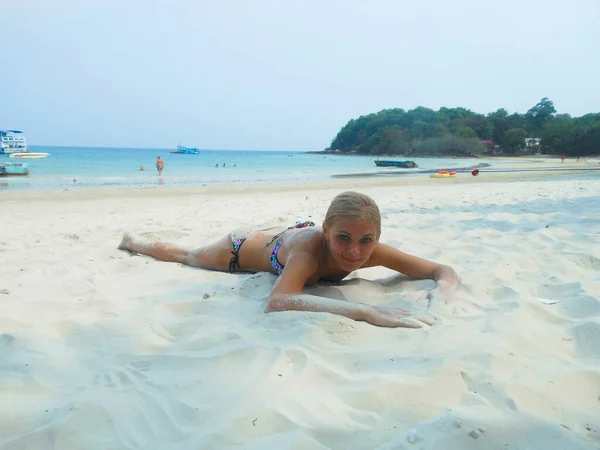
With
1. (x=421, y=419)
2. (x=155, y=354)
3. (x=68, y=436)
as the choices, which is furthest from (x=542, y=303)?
(x=68, y=436)

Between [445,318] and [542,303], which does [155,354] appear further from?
[542,303]

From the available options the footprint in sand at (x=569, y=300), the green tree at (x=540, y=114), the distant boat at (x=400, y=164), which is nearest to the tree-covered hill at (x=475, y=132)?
the green tree at (x=540, y=114)

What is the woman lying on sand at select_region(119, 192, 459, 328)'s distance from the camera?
256cm

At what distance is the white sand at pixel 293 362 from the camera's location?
1522mm

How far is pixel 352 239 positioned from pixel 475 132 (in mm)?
94146

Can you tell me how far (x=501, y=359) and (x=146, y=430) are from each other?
1.52 meters

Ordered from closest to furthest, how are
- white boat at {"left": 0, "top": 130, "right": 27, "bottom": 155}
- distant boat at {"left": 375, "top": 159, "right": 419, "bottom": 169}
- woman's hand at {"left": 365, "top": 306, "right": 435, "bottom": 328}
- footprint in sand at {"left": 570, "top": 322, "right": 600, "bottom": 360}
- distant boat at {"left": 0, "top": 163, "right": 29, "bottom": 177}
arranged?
footprint in sand at {"left": 570, "top": 322, "right": 600, "bottom": 360}
woman's hand at {"left": 365, "top": 306, "right": 435, "bottom": 328}
distant boat at {"left": 0, "top": 163, "right": 29, "bottom": 177}
distant boat at {"left": 375, "top": 159, "right": 419, "bottom": 169}
white boat at {"left": 0, "top": 130, "right": 27, "bottom": 155}

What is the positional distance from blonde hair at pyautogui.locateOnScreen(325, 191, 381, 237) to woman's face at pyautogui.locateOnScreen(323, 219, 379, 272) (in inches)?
1.0

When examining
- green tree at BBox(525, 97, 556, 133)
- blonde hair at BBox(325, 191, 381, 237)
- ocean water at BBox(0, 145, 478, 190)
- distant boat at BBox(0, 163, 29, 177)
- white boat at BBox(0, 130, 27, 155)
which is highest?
green tree at BBox(525, 97, 556, 133)

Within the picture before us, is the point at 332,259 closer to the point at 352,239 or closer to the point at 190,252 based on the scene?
the point at 352,239

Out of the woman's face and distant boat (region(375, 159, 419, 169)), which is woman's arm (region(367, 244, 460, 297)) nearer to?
the woman's face

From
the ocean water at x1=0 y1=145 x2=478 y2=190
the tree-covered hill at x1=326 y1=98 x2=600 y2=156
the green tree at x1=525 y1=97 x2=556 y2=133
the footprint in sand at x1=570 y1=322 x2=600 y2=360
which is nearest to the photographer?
the footprint in sand at x1=570 y1=322 x2=600 y2=360

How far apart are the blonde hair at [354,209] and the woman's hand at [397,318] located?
0.52 meters

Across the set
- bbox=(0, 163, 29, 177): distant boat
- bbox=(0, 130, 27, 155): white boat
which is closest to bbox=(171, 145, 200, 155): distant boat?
bbox=(0, 130, 27, 155): white boat
